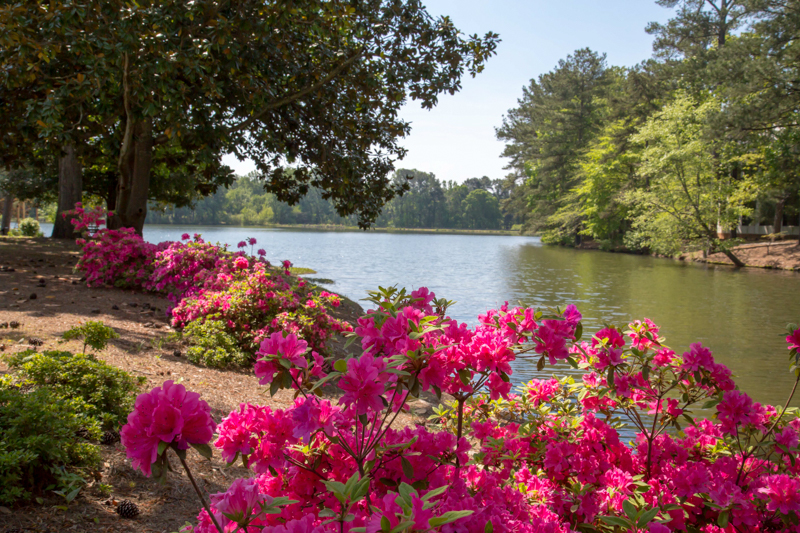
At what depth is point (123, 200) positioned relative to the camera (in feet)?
34.3

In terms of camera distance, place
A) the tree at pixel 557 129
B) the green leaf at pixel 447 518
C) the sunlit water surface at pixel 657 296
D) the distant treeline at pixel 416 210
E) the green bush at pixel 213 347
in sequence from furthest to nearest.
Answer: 1. the distant treeline at pixel 416 210
2. the tree at pixel 557 129
3. the sunlit water surface at pixel 657 296
4. the green bush at pixel 213 347
5. the green leaf at pixel 447 518

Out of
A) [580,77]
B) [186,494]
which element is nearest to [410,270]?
[186,494]

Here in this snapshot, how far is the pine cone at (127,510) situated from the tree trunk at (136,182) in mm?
9060

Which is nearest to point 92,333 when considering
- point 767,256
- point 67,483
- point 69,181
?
point 67,483

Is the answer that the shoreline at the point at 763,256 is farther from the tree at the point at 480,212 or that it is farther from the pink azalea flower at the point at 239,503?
the tree at the point at 480,212

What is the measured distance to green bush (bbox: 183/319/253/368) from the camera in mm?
4926

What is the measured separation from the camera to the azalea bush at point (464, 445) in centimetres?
121

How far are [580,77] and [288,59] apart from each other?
130 ft

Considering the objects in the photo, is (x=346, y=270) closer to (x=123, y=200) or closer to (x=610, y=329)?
(x=123, y=200)

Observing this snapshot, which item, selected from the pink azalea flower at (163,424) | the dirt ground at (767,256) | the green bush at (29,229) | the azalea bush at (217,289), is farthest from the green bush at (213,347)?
the dirt ground at (767,256)

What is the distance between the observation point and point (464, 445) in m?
2.05

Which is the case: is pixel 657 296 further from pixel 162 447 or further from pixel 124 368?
pixel 162 447

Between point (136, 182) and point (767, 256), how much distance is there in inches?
1127

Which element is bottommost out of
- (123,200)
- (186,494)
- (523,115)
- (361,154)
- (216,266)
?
(186,494)
